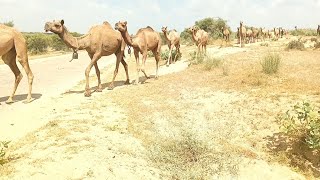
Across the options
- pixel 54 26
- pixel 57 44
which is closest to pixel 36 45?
pixel 57 44

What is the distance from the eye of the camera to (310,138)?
20.6 ft

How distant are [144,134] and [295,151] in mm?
2856

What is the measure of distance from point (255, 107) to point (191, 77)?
4450 mm

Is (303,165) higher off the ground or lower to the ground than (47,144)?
lower

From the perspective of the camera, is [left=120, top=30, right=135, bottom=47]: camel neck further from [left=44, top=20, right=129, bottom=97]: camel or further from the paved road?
the paved road

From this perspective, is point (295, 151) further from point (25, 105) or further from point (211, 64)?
point (211, 64)

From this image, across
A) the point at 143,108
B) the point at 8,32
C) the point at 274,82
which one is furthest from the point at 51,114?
the point at 274,82

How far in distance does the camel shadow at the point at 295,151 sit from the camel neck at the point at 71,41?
590cm

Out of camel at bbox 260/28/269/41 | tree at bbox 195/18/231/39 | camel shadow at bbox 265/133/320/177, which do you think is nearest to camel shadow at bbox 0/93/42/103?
camel shadow at bbox 265/133/320/177

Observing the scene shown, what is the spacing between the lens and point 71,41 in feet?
33.7

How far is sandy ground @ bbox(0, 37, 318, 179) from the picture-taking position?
18.1ft

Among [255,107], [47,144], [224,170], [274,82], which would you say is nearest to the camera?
[224,170]

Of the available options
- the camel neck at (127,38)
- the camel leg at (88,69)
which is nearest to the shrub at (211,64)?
the camel neck at (127,38)

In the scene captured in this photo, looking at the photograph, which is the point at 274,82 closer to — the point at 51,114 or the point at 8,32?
the point at 51,114
